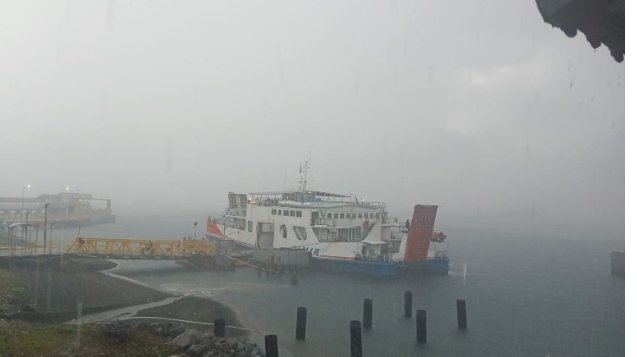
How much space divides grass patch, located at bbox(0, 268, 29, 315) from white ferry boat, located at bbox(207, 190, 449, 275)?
21516 millimetres

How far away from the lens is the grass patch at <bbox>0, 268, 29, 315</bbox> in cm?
1690

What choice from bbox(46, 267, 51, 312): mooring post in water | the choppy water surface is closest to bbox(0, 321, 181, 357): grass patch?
bbox(46, 267, 51, 312): mooring post in water

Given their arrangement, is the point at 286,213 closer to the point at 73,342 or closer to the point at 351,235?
the point at 351,235

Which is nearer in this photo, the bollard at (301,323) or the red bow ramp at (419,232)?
the bollard at (301,323)

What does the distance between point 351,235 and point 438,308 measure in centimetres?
1286

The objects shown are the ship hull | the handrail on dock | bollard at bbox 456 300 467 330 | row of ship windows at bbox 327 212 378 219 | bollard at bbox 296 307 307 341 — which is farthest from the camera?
row of ship windows at bbox 327 212 378 219

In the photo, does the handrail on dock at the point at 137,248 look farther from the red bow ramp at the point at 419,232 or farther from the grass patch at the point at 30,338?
the grass patch at the point at 30,338

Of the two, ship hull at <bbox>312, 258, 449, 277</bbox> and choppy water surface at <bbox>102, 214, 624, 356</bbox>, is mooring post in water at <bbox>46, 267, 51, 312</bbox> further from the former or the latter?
ship hull at <bbox>312, 258, 449, 277</bbox>

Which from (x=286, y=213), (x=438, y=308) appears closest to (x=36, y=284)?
(x=286, y=213)

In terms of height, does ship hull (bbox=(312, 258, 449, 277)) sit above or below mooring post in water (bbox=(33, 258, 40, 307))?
below

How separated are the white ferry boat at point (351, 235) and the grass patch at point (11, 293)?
21516 mm

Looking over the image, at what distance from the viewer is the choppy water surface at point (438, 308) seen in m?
20.1

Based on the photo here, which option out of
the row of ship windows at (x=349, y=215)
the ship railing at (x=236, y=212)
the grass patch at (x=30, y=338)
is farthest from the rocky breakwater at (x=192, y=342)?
the ship railing at (x=236, y=212)

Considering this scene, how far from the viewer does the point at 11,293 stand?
19234 millimetres
